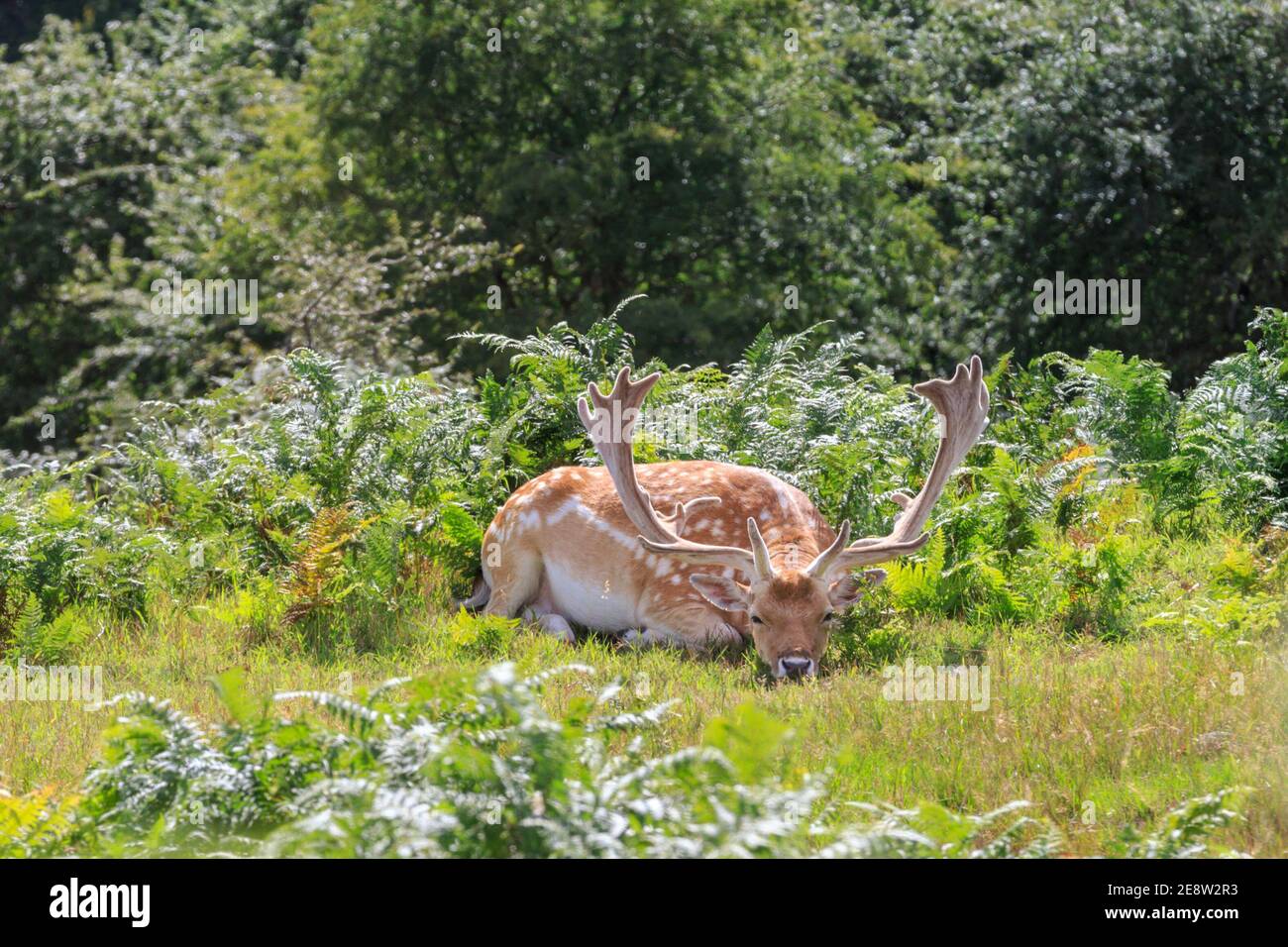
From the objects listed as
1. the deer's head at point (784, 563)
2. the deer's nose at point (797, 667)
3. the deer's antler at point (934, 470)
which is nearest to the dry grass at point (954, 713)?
the deer's nose at point (797, 667)

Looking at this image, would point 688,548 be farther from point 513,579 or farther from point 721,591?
point 513,579

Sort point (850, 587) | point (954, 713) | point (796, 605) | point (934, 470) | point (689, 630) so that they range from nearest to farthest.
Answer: point (954, 713) → point (796, 605) → point (850, 587) → point (934, 470) → point (689, 630)

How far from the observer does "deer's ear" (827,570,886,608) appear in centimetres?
724

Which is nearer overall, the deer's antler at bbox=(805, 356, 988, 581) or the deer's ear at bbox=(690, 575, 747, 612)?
the deer's antler at bbox=(805, 356, 988, 581)

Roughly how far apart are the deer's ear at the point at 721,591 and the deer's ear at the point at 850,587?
42 cm

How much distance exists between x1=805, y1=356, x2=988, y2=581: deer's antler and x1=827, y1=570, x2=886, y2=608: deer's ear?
0.22 feet

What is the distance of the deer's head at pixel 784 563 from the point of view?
711cm

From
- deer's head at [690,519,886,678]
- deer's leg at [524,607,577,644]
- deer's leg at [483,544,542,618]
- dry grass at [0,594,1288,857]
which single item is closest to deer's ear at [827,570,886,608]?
deer's head at [690,519,886,678]

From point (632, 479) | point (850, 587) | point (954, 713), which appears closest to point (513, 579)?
point (632, 479)

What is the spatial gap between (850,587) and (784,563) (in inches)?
13.7

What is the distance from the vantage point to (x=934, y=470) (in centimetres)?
758

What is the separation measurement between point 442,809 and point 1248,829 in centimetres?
258

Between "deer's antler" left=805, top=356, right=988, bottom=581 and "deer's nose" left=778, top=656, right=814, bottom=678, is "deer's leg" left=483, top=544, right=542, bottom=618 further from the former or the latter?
"deer's nose" left=778, top=656, right=814, bottom=678
